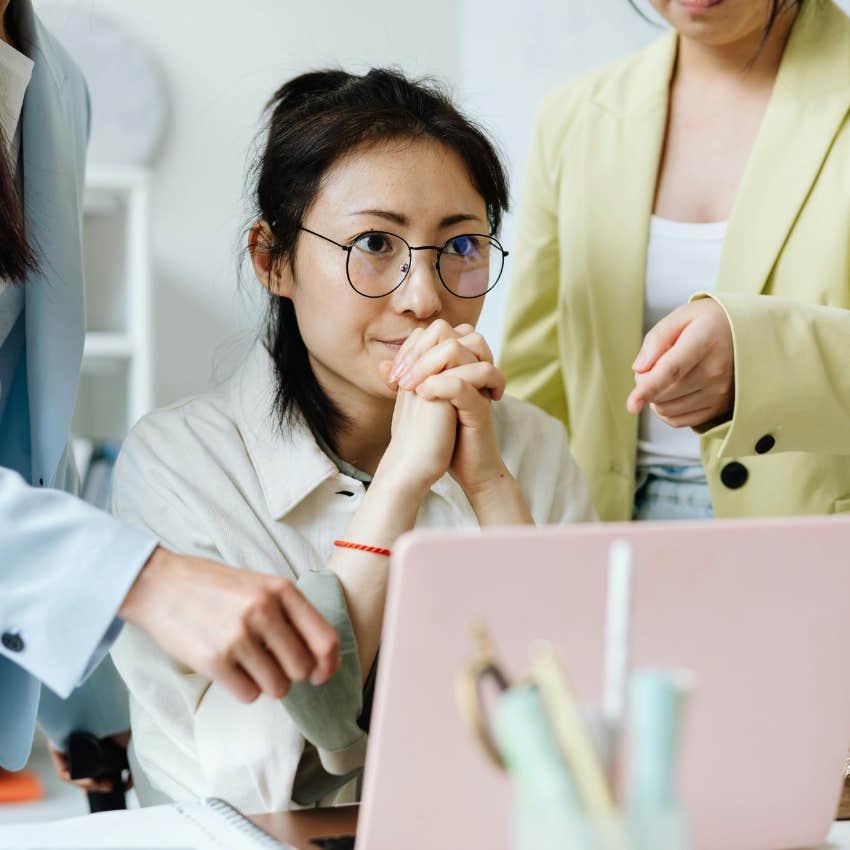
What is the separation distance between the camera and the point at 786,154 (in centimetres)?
153

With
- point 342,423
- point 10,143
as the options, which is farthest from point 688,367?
point 10,143

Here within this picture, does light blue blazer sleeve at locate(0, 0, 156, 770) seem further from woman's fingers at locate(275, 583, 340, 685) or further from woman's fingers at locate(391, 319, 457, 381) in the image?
woman's fingers at locate(391, 319, 457, 381)

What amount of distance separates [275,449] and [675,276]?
606 millimetres

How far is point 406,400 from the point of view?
50.6 inches

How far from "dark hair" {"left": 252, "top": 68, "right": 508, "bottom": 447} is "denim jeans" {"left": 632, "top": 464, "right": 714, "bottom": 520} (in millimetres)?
427

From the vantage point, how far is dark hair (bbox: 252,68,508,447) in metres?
1.37

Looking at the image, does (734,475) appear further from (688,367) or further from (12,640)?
(12,640)

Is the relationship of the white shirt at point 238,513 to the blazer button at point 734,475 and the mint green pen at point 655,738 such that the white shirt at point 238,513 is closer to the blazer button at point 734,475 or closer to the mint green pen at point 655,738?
the blazer button at point 734,475

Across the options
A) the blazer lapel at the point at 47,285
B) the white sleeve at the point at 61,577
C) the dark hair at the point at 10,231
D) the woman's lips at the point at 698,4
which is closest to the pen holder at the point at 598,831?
the white sleeve at the point at 61,577

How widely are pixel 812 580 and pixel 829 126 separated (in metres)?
0.93

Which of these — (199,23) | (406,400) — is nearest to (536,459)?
(406,400)

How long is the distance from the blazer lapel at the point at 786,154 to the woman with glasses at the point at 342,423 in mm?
303

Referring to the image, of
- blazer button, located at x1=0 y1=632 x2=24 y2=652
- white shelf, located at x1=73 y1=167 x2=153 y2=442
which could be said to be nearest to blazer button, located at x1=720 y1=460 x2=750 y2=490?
blazer button, located at x1=0 y1=632 x2=24 y2=652

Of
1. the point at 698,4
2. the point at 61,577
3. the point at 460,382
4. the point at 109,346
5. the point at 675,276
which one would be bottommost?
the point at 109,346
